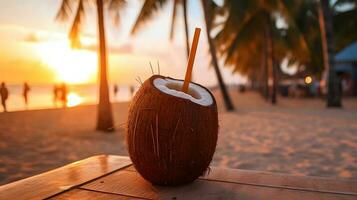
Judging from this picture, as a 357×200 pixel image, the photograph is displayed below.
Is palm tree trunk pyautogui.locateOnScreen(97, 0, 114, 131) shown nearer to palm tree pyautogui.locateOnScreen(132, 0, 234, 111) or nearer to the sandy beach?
the sandy beach

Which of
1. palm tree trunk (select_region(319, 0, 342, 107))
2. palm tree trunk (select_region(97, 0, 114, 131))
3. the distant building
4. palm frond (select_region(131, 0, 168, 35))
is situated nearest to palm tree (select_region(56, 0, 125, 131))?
palm tree trunk (select_region(97, 0, 114, 131))

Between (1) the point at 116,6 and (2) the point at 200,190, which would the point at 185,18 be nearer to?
(1) the point at 116,6

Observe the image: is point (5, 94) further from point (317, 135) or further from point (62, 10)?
point (317, 135)

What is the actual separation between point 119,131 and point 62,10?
3646 millimetres

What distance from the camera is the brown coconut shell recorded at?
1.93 metres

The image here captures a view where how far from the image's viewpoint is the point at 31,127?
9523mm

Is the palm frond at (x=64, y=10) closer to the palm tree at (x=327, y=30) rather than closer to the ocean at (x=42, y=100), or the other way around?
the ocean at (x=42, y=100)

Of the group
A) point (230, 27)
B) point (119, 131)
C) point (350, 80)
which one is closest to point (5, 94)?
point (119, 131)

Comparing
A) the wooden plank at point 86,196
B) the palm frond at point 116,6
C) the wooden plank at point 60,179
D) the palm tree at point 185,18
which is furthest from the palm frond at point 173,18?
the wooden plank at point 86,196

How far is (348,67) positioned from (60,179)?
2457cm

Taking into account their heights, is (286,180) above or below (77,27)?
below

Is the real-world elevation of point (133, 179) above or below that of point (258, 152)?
above

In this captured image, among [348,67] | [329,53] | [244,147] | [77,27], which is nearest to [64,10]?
[77,27]

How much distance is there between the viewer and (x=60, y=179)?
215 centimetres
